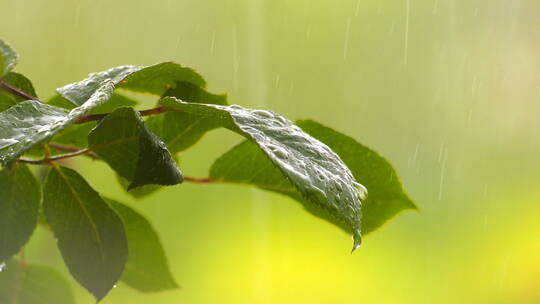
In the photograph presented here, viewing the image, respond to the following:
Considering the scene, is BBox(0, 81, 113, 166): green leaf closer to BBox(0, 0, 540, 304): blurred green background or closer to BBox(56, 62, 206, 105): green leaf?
BBox(56, 62, 206, 105): green leaf

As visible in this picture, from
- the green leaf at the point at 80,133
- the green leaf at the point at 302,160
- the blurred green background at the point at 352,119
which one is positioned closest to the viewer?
the green leaf at the point at 302,160

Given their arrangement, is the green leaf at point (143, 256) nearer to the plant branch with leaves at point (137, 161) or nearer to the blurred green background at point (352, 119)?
the plant branch with leaves at point (137, 161)

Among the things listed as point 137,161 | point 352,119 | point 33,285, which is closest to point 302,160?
point 137,161

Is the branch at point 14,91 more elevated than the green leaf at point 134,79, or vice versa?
the green leaf at point 134,79

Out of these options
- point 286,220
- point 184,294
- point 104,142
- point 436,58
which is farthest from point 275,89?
point 104,142

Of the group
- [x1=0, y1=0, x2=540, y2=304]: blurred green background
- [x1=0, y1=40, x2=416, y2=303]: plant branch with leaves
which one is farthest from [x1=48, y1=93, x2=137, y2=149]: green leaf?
[x1=0, y1=0, x2=540, y2=304]: blurred green background

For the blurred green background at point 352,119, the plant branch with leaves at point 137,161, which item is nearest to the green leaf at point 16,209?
the plant branch with leaves at point 137,161

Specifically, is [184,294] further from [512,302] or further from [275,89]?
[512,302]
